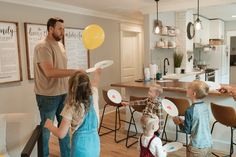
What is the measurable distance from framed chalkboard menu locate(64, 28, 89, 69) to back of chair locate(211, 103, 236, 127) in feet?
8.67

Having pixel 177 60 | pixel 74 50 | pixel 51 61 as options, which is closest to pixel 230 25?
pixel 177 60

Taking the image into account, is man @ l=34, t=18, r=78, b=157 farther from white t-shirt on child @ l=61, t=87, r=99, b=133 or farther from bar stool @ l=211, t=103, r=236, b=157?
bar stool @ l=211, t=103, r=236, b=157

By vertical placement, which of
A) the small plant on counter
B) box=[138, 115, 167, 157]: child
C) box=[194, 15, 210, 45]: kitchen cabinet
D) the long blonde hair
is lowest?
box=[138, 115, 167, 157]: child

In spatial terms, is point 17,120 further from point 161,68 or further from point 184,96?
point 161,68

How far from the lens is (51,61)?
7.82 feet

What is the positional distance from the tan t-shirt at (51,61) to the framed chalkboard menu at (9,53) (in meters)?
1.12

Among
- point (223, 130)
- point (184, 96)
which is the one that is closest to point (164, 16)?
point (184, 96)

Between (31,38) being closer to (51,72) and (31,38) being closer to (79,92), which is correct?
(51,72)

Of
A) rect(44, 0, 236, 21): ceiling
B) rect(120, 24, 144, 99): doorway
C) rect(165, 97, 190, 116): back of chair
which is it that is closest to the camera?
rect(165, 97, 190, 116): back of chair

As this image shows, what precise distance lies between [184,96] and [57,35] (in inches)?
75.8

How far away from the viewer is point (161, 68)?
5578 mm

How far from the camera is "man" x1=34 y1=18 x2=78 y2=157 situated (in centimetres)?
234

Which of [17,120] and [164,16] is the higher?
[164,16]

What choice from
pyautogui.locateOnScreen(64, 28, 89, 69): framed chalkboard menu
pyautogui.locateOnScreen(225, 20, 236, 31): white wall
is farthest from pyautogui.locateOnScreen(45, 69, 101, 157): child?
pyautogui.locateOnScreen(225, 20, 236, 31): white wall
